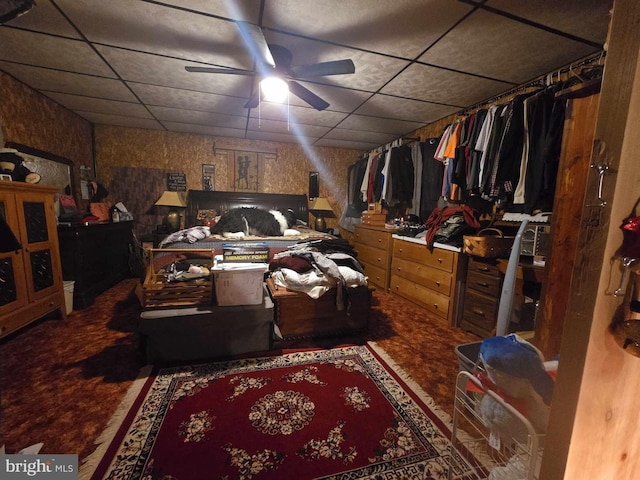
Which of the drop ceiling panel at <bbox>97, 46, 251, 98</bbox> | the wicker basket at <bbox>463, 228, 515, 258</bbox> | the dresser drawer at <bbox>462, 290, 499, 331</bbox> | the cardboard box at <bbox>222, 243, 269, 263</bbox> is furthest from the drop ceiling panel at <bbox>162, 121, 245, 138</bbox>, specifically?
the dresser drawer at <bbox>462, 290, 499, 331</bbox>

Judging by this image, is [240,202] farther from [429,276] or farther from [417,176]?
[429,276]

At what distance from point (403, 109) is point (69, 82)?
3.64 meters

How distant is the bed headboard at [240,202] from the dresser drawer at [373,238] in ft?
4.02

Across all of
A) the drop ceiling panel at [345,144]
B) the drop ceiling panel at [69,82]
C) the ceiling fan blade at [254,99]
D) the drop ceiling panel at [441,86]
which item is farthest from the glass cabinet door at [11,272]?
the drop ceiling panel at [345,144]

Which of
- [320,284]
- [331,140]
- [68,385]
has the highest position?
[331,140]

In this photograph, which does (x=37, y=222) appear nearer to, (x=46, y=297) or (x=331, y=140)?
(x=46, y=297)

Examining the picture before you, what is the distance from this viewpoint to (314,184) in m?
5.25

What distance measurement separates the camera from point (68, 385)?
164cm

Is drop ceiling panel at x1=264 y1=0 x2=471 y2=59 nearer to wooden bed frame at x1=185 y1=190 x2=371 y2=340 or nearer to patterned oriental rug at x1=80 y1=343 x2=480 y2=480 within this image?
wooden bed frame at x1=185 y1=190 x2=371 y2=340

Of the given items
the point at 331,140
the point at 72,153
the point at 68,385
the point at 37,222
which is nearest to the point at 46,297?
the point at 37,222

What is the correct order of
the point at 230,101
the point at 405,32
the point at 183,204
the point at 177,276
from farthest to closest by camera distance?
the point at 183,204, the point at 230,101, the point at 177,276, the point at 405,32

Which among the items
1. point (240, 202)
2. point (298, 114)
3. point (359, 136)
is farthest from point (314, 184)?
point (298, 114)

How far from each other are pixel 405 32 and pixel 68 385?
3.18 metres

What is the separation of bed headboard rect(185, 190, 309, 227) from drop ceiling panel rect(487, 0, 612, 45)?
3892 millimetres
